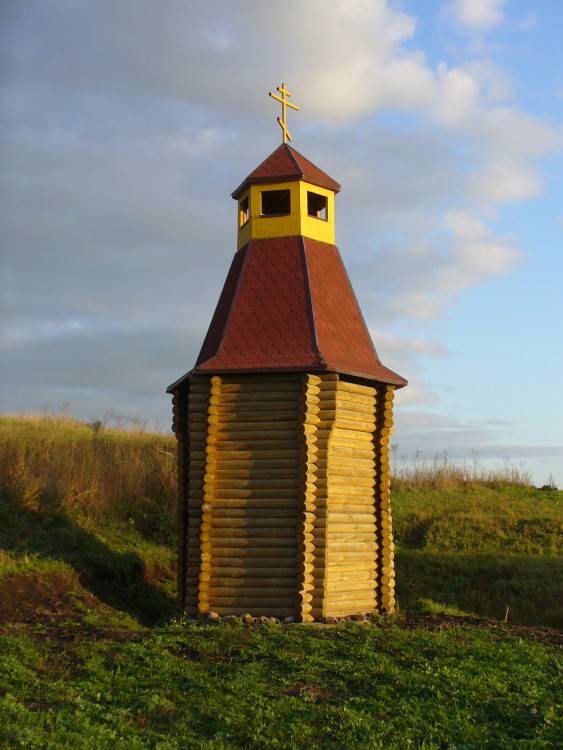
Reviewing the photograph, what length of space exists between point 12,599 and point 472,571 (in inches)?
431

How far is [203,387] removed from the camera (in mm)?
12680

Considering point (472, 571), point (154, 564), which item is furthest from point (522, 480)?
point (154, 564)

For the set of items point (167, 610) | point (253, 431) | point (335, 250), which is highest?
point (335, 250)

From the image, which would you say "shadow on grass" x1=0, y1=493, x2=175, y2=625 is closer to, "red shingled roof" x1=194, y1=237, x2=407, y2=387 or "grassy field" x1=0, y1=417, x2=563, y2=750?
"grassy field" x1=0, y1=417, x2=563, y2=750

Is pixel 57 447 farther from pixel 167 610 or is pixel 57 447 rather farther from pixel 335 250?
pixel 335 250

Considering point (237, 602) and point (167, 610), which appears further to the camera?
point (167, 610)

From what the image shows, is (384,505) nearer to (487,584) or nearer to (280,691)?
(280,691)

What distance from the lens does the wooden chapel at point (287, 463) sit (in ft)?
39.3

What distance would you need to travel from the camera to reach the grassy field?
7199mm

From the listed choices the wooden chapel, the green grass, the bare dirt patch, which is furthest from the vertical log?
the bare dirt patch

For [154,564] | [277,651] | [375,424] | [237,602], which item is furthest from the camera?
[154,564]

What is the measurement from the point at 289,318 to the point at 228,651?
577 cm

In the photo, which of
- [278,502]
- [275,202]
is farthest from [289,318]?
[275,202]

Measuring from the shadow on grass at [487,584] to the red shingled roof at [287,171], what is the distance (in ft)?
27.0
